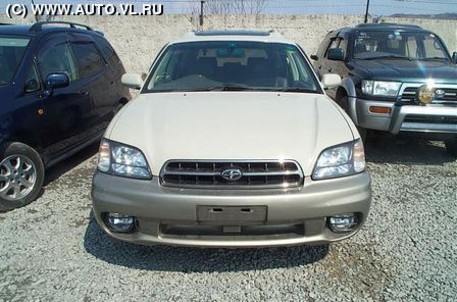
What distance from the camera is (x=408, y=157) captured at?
525cm

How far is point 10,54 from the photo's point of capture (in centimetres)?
407

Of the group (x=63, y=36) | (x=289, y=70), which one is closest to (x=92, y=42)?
(x=63, y=36)

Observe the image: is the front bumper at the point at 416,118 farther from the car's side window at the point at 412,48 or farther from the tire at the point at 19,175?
the tire at the point at 19,175

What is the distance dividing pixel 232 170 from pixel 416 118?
10.7 ft

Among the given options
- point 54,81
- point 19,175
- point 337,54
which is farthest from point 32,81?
point 337,54

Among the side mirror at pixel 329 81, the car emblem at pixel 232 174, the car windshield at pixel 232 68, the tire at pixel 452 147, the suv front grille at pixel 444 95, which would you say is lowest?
the tire at pixel 452 147

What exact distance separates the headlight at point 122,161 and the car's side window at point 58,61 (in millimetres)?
2029

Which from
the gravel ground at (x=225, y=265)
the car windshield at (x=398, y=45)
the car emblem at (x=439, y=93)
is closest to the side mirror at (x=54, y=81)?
the gravel ground at (x=225, y=265)

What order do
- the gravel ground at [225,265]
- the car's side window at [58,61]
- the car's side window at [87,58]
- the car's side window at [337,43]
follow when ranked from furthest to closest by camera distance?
1. the car's side window at [337,43]
2. the car's side window at [87,58]
3. the car's side window at [58,61]
4. the gravel ground at [225,265]

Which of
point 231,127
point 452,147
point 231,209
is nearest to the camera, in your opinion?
point 231,209

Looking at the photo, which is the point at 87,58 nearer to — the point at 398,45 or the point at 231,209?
the point at 231,209

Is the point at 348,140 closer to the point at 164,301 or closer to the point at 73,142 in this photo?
the point at 164,301

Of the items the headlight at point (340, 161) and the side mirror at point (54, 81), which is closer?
the headlight at point (340, 161)

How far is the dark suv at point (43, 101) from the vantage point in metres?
3.60
